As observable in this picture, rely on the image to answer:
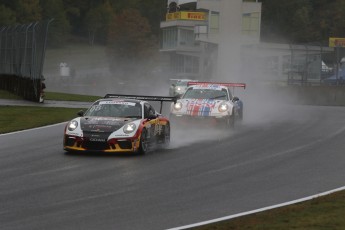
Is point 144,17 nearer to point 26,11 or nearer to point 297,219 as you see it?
point 26,11

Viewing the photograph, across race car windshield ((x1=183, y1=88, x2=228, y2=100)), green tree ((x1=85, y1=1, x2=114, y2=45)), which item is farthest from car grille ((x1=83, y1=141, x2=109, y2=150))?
green tree ((x1=85, y1=1, x2=114, y2=45))

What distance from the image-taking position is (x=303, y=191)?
12.9 metres

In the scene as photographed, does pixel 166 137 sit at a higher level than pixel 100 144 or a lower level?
lower

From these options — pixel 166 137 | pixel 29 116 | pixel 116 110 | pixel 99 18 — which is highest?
pixel 99 18

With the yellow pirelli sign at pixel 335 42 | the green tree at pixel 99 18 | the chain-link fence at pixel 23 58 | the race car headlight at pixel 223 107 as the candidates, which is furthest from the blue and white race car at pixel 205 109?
the green tree at pixel 99 18

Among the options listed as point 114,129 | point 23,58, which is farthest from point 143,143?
point 23,58

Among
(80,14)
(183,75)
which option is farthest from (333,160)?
(80,14)

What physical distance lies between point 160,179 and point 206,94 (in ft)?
39.2

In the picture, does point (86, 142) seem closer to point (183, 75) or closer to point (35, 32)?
point (35, 32)

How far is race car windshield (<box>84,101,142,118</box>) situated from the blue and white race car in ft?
18.5

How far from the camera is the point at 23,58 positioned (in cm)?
4041

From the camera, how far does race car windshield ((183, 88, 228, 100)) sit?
A: 83.8 ft

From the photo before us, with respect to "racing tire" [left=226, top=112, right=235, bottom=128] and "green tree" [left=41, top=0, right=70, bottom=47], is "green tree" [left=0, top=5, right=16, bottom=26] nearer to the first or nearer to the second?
"green tree" [left=41, top=0, right=70, bottom=47]

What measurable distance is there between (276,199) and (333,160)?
5.54m
